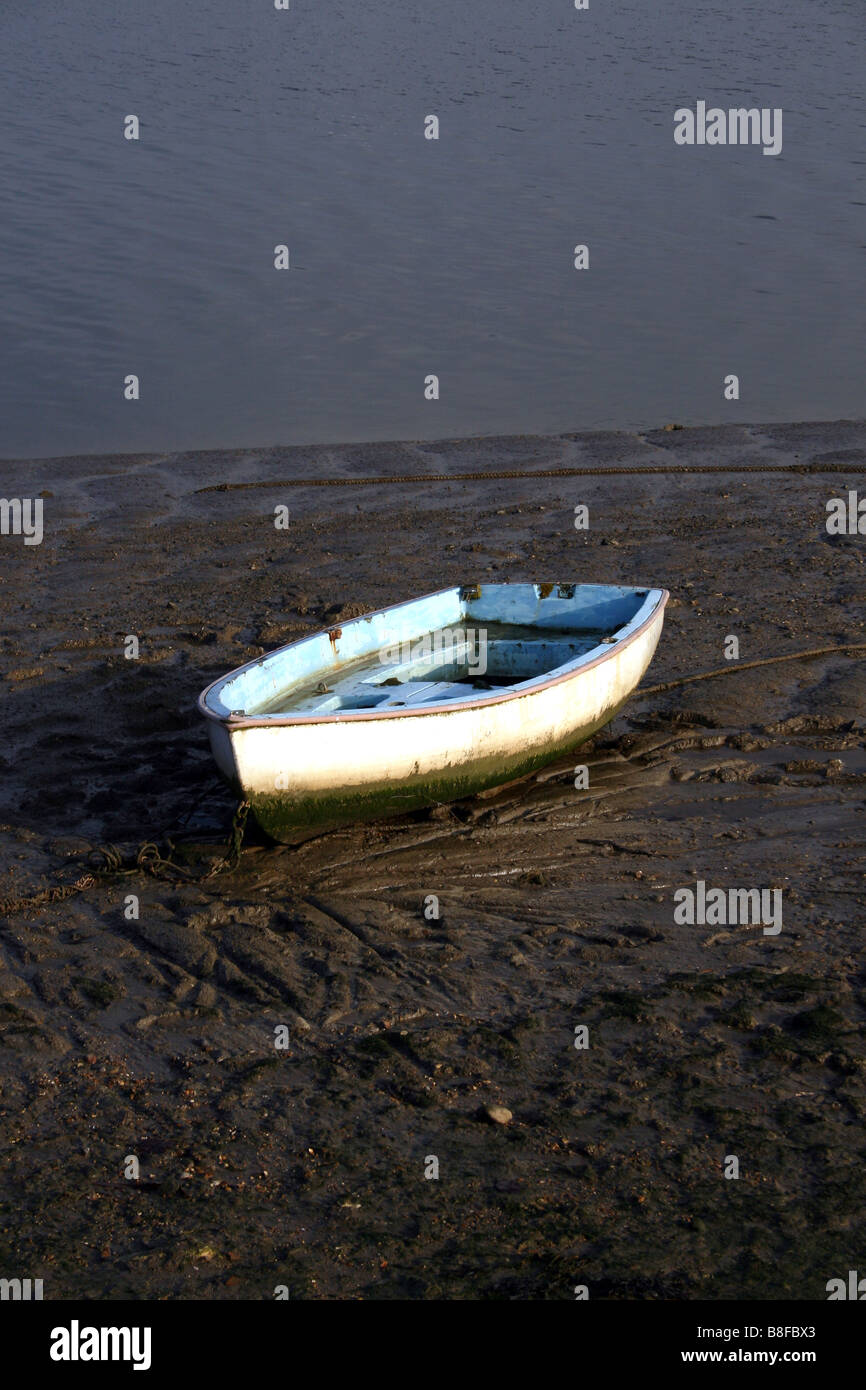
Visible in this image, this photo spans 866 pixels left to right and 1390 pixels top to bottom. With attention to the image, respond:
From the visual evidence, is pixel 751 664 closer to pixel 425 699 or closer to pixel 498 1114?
pixel 425 699

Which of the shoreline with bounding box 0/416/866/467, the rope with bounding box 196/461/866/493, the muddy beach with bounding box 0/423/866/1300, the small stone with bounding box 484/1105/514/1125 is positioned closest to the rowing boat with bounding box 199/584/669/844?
the muddy beach with bounding box 0/423/866/1300

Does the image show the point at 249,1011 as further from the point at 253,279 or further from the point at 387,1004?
the point at 253,279

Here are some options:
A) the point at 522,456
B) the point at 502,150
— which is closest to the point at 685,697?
the point at 522,456

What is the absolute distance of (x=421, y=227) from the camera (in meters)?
20.4

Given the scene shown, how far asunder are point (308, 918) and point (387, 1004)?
0.73m

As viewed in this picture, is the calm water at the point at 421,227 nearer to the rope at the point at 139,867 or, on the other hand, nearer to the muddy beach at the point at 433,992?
the muddy beach at the point at 433,992

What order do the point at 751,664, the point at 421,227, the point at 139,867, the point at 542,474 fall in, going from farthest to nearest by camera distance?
1. the point at 421,227
2. the point at 542,474
3. the point at 751,664
4. the point at 139,867

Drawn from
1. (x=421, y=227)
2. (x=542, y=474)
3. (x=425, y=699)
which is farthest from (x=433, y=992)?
(x=421, y=227)

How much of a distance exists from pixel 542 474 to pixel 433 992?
27.1 ft

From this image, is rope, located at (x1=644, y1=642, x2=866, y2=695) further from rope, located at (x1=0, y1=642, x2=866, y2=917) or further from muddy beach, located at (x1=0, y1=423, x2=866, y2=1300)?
rope, located at (x1=0, y1=642, x2=866, y2=917)

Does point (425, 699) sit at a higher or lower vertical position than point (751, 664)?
lower

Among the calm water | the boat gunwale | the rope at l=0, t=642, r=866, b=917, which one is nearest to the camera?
the boat gunwale

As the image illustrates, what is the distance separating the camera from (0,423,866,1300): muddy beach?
4.25 m

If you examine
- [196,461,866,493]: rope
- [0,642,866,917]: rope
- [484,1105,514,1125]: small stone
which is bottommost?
[484,1105,514,1125]: small stone
